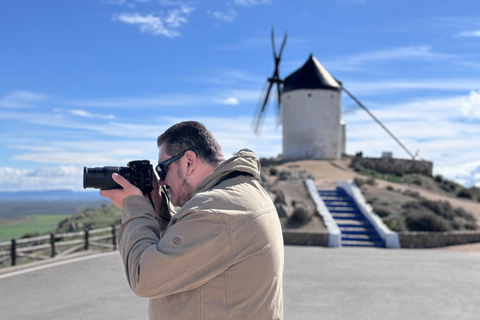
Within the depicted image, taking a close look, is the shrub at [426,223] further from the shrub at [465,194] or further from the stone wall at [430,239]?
the shrub at [465,194]

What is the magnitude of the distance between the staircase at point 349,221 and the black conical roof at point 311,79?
57.8ft

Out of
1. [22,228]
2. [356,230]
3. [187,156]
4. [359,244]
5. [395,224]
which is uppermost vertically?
[187,156]

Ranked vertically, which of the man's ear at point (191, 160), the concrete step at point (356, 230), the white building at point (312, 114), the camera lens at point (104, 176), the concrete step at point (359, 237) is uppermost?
the white building at point (312, 114)

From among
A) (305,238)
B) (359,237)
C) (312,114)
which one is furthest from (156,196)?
(312,114)

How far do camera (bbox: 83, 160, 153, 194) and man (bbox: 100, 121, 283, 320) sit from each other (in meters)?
0.08

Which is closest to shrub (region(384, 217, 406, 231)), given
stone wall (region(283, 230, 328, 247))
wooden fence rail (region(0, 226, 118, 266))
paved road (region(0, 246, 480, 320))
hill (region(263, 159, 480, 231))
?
hill (region(263, 159, 480, 231))

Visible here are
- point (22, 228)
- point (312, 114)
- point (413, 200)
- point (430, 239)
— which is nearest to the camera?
point (430, 239)

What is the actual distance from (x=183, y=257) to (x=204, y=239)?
0.36ft

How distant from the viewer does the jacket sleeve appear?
1.89m

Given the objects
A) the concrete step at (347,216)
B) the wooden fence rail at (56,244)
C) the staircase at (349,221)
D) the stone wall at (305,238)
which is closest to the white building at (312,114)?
the staircase at (349,221)

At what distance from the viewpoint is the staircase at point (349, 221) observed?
1623 centimetres

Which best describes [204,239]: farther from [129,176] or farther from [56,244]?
[56,244]

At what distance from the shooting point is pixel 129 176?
2.33m

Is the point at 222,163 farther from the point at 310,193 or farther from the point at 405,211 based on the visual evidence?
the point at 310,193
